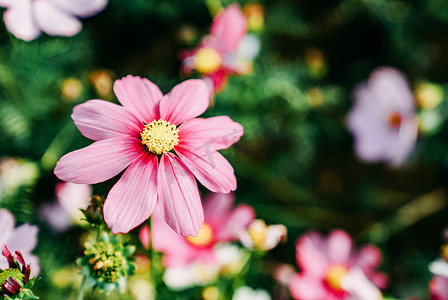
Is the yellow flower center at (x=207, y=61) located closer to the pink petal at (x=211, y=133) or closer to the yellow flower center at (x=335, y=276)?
the pink petal at (x=211, y=133)

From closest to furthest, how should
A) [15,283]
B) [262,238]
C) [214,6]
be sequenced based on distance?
→ [15,283] → [262,238] → [214,6]

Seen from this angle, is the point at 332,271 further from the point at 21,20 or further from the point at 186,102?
the point at 21,20

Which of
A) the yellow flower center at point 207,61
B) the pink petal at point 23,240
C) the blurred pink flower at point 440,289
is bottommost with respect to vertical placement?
the blurred pink flower at point 440,289

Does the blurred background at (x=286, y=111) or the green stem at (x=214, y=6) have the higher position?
the green stem at (x=214, y=6)

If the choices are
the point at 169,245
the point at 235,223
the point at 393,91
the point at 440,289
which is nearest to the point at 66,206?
the point at 169,245

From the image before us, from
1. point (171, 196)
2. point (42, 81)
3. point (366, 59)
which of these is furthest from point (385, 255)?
point (42, 81)

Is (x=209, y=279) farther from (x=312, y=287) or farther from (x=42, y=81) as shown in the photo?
(x=42, y=81)

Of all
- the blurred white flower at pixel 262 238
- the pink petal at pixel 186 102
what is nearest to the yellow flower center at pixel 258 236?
the blurred white flower at pixel 262 238
